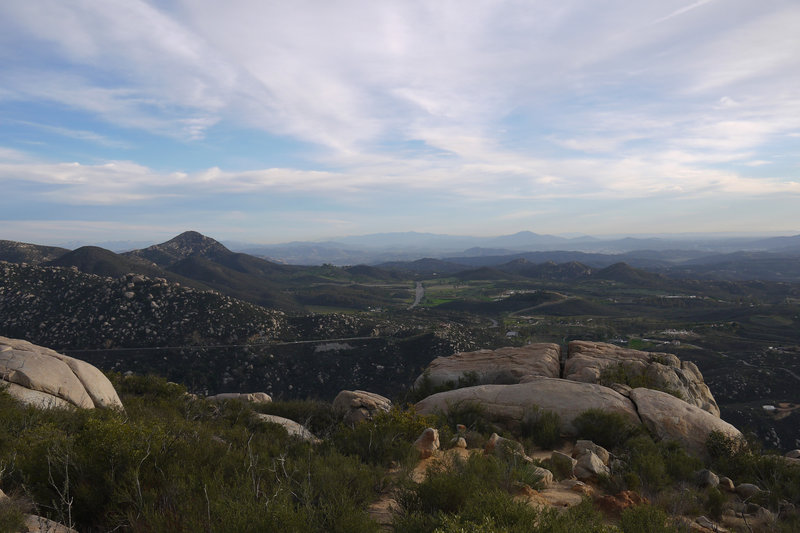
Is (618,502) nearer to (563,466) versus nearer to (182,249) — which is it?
(563,466)

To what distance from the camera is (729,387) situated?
45.4m

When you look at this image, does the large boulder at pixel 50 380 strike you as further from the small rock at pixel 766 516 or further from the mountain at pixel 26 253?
the mountain at pixel 26 253

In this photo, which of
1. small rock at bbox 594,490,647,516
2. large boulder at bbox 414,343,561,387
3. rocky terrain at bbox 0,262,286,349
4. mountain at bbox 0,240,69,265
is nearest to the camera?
small rock at bbox 594,490,647,516

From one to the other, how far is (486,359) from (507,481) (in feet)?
45.4

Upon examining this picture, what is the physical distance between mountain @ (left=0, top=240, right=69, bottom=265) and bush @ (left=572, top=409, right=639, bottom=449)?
122 m

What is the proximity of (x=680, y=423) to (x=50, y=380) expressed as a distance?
75.7ft

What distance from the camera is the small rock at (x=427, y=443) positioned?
973cm

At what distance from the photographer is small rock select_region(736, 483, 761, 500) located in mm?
8648

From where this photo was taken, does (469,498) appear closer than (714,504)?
Yes

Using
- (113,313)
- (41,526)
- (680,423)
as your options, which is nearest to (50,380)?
(41,526)

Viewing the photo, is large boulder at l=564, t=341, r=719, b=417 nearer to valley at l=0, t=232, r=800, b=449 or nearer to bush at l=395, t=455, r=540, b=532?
valley at l=0, t=232, r=800, b=449

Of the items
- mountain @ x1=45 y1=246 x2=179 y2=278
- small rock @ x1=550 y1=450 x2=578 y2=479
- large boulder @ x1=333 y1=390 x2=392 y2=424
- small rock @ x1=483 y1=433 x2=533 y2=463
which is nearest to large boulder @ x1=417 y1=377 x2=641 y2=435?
large boulder @ x1=333 y1=390 x2=392 y2=424

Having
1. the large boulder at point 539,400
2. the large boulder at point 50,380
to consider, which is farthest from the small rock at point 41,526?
the large boulder at point 539,400

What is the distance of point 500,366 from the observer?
19.6 meters
